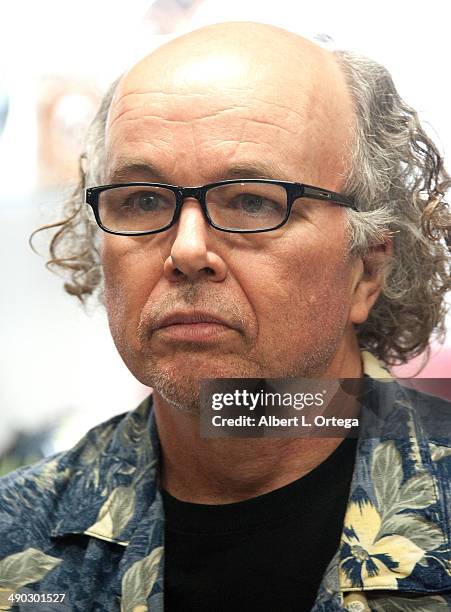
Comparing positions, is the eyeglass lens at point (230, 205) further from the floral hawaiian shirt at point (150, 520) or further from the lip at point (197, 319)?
the floral hawaiian shirt at point (150, 520)

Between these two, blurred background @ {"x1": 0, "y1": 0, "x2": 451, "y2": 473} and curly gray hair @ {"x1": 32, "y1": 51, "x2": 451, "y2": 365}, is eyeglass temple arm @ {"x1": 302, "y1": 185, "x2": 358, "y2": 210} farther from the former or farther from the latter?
blurred background @ {"x1": 0, "y1": 0, "x2": 451, "y2": 473}

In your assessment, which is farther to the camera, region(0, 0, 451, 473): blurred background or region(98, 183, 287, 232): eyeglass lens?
region(0, 0, 451, 473): blurred background

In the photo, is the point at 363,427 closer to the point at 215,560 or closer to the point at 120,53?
the point at 215,560

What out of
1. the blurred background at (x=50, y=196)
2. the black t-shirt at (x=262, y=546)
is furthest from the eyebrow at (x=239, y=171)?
the black t-shirt at (x=262, y=546)

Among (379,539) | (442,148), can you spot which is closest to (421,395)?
(379,539)

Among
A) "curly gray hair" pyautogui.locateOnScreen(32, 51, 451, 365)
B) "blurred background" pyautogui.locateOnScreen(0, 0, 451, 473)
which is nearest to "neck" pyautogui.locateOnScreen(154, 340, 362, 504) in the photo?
"curly gray hair" pyautogui.locateOnScreen(32, 51, 451, 365)

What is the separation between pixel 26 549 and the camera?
136 cm

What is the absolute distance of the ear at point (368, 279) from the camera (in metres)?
1.34

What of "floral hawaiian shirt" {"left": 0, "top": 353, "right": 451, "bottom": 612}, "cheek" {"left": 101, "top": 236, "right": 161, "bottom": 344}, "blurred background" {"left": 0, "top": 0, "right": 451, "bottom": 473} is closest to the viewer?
"floral hawaiian shirt" {"left": 0, "top": 353, "right": 451, "bottom": 612}

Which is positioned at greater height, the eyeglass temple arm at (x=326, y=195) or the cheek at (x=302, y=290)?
the eyeglass temple arm at (x=326, y=195)

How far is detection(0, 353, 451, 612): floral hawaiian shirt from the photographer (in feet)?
3.81

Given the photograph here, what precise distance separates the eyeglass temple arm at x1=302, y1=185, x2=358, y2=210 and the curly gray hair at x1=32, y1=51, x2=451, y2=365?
0.01 metres

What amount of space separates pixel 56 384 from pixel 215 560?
50 cm

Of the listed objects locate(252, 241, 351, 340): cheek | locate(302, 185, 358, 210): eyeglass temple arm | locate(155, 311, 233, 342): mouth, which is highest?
locate(302, 185, 358, 210): eyeglass temple arm
